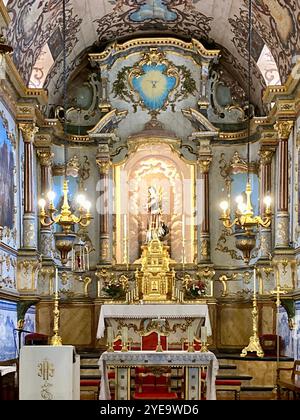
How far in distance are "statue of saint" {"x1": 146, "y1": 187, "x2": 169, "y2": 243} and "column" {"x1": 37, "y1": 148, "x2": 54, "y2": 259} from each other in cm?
235

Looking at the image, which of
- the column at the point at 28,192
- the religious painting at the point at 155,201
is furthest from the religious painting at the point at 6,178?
the religious painting at the point at 155,201

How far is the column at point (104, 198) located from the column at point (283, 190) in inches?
182

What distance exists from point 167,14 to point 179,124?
279cm

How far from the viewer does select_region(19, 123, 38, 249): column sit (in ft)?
56.2

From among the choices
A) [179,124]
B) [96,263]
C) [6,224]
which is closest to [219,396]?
[6,224]

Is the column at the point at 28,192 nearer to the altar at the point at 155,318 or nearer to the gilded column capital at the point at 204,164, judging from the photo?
the altar at the point at 155,318

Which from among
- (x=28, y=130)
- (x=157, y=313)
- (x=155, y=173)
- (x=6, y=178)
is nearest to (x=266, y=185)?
(x=155, y=173)

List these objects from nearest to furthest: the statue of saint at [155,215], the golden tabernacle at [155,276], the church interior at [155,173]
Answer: the church interior at [155,173], the golden tabernacle at [155,276], the statue of saint at [155,215]

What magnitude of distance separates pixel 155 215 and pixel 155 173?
48.6 inches

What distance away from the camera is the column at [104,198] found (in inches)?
786

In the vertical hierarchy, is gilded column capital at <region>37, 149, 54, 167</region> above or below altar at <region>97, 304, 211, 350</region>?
above

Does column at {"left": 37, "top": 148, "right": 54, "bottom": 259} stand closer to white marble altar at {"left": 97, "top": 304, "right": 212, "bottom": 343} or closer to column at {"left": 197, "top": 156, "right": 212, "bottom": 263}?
white marble altar at {"left": 97, "top": 304, "right": 212, "bottom": 343}

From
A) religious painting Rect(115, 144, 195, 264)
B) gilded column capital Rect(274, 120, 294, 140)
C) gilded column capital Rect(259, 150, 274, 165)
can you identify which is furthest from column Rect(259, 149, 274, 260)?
religious painting Rect(115, 144, 195, 264)

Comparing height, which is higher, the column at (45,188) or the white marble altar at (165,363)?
the column at (45,188)
